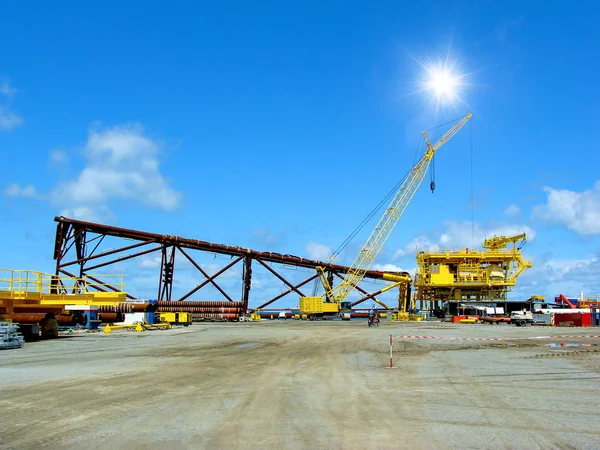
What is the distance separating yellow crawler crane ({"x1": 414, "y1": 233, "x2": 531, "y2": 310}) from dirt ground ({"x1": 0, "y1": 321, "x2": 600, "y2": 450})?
5980 cm

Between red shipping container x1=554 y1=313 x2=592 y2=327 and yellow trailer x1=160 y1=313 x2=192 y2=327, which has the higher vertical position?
red shipping container x1=554 y1=313 x2=592 y2=327

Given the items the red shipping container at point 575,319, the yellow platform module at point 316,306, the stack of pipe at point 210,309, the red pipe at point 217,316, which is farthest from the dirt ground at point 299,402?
the yellow platform module at point 316,306

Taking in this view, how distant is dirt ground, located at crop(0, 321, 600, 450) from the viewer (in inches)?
322

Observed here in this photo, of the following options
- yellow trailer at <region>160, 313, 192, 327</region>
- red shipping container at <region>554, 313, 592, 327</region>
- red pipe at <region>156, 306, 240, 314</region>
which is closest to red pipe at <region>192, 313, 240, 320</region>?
red pipe at <region>156, 306, 240, 314</region>

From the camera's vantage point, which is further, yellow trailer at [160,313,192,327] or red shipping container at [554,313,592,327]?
red shipping container at [554,313,592,327]

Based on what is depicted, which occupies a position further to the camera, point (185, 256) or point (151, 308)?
point (185, 256)

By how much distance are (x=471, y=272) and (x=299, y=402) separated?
7327cm

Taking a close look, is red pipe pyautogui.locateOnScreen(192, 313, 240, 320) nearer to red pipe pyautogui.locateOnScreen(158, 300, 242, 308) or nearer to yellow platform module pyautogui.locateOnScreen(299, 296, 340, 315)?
red pipe pyautogui.locateOnScreen(158, 300, 242, 308)

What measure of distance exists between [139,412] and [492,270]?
77.2m

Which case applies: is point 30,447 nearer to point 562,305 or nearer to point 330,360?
point 330,360

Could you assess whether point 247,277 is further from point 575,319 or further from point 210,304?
point 575,319

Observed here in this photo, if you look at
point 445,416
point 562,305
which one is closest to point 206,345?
point 445,416

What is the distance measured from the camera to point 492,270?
7925cm

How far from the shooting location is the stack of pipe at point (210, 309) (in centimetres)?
6638
